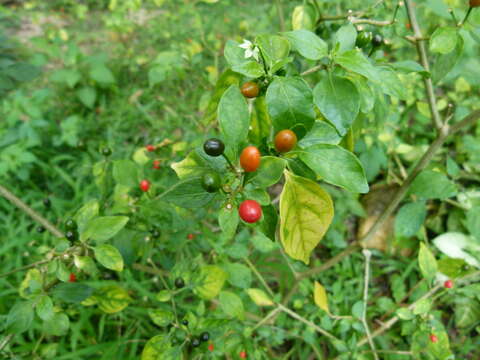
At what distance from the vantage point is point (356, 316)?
70.1 inches

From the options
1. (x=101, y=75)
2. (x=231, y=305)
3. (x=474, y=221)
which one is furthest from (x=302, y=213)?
(x=101, y=75)

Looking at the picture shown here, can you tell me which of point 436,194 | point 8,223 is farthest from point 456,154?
point 8,223

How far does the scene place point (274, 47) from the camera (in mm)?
915

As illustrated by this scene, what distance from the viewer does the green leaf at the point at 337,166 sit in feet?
2.52

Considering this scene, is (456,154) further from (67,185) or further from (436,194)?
(67,185)

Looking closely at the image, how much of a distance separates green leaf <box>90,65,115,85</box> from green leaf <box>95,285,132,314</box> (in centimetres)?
244

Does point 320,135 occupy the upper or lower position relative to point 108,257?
upper

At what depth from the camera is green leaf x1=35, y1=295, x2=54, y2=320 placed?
1.15 m

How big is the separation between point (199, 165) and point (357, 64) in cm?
47

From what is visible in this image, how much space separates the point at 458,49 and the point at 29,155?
2.86 m

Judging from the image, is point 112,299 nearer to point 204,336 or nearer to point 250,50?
point 204,336

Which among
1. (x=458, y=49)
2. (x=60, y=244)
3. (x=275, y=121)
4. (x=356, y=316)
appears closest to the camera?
(x=275, y=121)

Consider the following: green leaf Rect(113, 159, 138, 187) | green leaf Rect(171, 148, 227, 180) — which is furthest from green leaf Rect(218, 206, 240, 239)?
green leaf Rect(113, 159, 138, 187)

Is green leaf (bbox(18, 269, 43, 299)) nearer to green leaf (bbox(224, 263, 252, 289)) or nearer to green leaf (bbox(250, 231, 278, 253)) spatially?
green leaf (bbox(224, 263, 252, 289))
